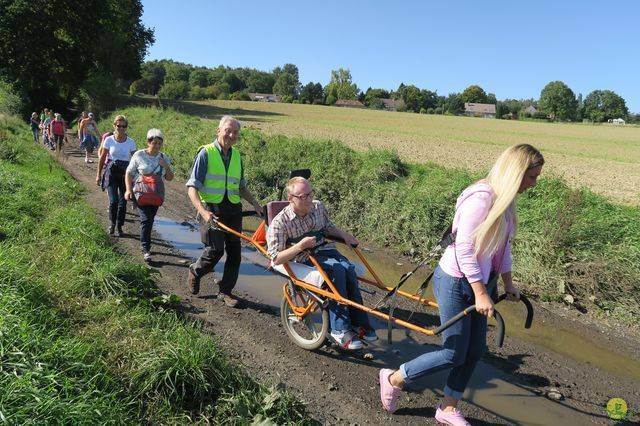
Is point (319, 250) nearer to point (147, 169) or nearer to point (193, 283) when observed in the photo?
point (193, 283)

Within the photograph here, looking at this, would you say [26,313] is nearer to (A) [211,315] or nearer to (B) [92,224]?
(A) [211,315]

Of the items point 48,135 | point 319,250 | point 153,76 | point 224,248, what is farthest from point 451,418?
point 153,76

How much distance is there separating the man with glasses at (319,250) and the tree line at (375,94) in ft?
289

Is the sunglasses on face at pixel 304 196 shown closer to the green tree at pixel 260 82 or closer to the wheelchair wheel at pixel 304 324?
the wheelchair wheel at pixel 304 324

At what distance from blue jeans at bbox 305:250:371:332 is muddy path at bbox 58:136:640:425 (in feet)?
1.51

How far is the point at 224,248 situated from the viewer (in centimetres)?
545

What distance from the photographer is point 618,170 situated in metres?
20.6

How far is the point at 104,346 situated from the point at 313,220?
214 centimetres

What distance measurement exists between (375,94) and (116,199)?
138 meters

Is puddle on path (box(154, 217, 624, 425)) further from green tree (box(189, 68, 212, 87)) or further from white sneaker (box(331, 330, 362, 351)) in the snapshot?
green tree (box(189, 68, 212, 87))

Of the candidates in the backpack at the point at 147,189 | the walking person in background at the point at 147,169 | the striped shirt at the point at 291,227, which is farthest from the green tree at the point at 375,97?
the striped shirt at the point at 291,227

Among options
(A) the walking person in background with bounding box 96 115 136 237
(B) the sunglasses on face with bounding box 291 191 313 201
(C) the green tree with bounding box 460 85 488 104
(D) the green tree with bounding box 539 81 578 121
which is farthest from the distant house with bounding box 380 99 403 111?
(B) the sunglasses on face with bounding box 291 191 313 201

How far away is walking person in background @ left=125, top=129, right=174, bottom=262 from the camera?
6.61 metres

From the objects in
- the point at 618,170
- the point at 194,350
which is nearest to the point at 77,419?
the point at 194,350
